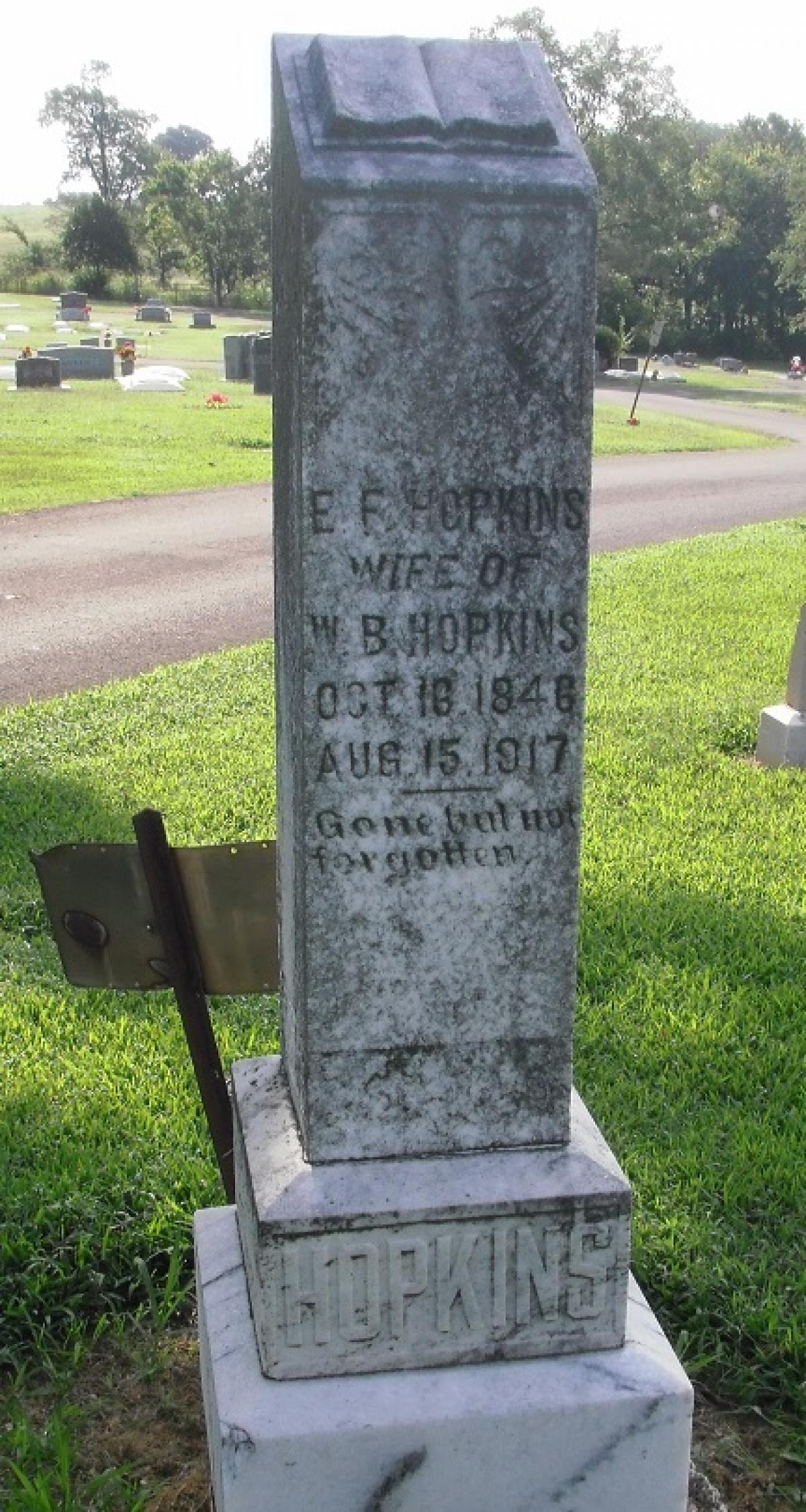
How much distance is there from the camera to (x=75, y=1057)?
3.88 m

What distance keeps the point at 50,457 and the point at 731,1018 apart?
1418cm

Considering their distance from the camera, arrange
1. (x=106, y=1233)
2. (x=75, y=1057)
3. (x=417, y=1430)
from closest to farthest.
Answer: (x=417, y=1430) < (x=106, y=1233) < (x=75, y=1057)

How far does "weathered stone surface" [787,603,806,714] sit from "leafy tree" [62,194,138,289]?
54783 mm

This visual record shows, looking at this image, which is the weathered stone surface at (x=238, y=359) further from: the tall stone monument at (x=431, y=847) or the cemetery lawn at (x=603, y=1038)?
the tall stone monument at (x=431, y=847)

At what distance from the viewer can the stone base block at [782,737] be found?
6.69 meters

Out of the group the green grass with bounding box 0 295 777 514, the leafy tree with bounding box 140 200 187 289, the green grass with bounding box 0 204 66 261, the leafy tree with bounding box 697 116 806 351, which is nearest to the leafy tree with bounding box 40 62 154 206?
the green grass with bounding box 0 204 66 261

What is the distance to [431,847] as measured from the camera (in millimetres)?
2225

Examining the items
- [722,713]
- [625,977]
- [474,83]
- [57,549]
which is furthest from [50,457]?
[474,83]

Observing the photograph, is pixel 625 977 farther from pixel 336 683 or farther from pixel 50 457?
pixel 50 457

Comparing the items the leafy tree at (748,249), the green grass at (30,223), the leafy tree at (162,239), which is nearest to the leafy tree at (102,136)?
the green grass at (30,223)

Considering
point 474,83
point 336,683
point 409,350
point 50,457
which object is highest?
point 474,83

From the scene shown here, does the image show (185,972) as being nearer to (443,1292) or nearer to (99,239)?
(443,1292)

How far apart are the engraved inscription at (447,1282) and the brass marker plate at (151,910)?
1.89 feet

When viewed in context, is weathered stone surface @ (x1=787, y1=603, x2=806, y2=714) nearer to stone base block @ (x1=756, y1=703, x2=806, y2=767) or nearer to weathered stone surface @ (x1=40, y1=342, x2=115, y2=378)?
stone base block @ (x1=756, y1=703, x2=806, y2=767)
